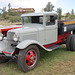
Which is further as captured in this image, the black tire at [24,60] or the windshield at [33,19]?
the windshield at [33,19]

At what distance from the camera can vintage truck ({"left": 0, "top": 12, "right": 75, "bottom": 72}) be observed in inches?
133

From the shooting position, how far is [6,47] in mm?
3840

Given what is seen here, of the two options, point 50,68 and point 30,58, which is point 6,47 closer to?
point 30,58

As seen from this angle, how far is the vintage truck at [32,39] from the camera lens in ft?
11.1

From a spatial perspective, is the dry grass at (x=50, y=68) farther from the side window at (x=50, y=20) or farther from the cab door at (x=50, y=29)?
the side window at (x=50, y=20)

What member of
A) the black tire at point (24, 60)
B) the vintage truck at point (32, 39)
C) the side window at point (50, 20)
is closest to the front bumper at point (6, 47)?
the vintage truck at point (32, 39)

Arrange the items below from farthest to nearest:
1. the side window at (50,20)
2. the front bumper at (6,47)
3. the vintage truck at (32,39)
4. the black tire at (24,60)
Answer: the side window at (50,20) < the front bumper at (6,47) < the vintage truck at (32,39) < the black tire at (24,60)

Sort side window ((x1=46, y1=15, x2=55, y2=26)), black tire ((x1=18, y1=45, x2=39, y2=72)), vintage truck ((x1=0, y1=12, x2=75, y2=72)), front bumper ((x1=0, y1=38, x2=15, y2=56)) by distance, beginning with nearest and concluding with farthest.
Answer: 1. black tire ((x1=18, y1=45, x2=39, y2=72))
2. vintage truck ((x1=0, y1=12, x2=75, y2=72))
3. front bumper ((x1=0, y1=38, x2=15, y2=56))
4. side window ((x1=46, y1=15, x2=55, y2=26))

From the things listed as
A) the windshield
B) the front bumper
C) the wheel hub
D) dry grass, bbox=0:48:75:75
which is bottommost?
dry grass, bbox=0:48:75:75

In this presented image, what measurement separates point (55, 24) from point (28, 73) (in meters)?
2.41

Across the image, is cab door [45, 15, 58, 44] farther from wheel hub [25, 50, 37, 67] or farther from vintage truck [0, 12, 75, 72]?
wheel hub [25, 50, 37, 67]

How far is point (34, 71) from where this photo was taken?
11.5 feet

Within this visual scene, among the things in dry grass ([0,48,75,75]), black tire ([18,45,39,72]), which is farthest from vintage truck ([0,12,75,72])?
dry grass ([0,48,75,75])

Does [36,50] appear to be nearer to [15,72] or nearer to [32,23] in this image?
[15,72]
